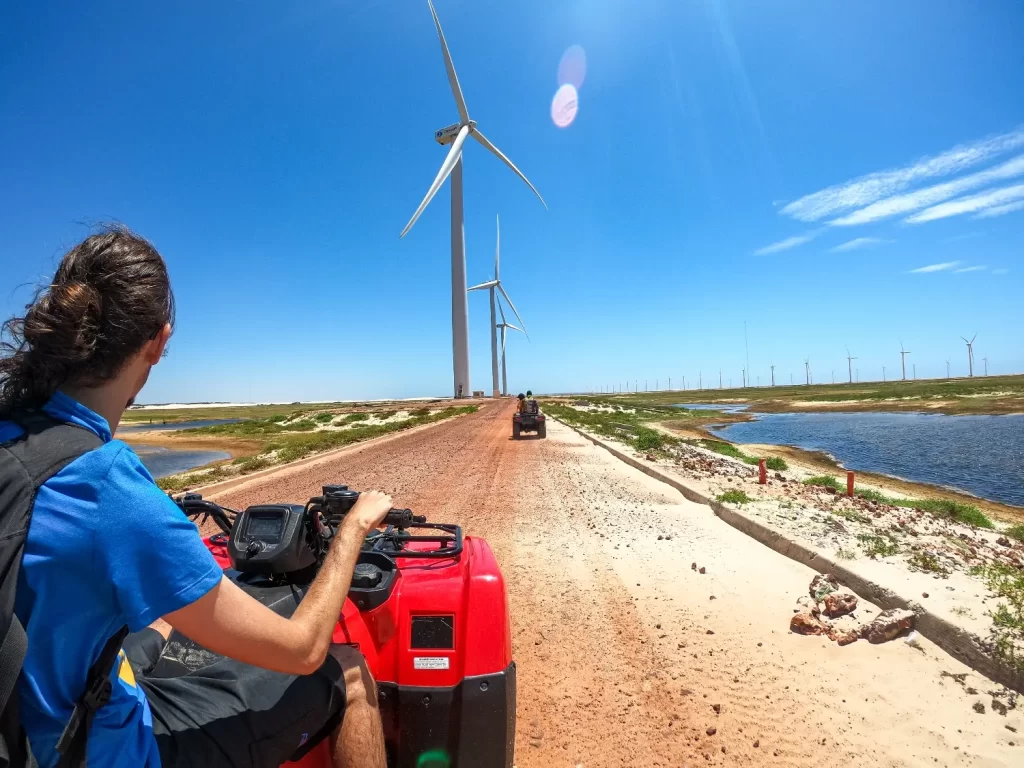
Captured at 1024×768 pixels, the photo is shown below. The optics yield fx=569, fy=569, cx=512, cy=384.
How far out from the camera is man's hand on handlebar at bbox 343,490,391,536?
1943 mm

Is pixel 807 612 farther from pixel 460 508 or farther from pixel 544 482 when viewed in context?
pixel 544 482

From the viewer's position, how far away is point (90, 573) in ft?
4.13

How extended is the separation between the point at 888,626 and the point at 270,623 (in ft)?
15.9

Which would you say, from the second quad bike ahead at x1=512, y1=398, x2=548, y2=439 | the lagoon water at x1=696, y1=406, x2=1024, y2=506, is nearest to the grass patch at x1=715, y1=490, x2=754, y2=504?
the lagoon water at x1=696, y1=406, x2=1024, y2=506

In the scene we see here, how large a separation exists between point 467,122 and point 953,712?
5764 cm

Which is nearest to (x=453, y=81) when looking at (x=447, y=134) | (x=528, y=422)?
(x=447, y=134)

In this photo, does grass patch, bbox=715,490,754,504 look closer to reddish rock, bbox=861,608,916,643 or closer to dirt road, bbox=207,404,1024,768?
dirt road, bbox=207,404,1024,768

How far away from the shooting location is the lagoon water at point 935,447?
18250 mm

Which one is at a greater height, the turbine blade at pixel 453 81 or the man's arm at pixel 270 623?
the turbine blade at pixel 453 81

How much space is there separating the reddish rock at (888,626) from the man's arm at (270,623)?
4.48m

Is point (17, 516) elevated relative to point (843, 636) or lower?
elevated

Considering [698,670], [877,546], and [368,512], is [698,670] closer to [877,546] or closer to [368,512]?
[877,546]

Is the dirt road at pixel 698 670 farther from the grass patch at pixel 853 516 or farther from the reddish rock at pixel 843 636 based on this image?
the grass patch at pixel 853 516

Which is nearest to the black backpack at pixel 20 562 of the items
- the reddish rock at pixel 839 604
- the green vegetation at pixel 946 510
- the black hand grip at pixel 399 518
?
the black hand grip at pixel 399 518
